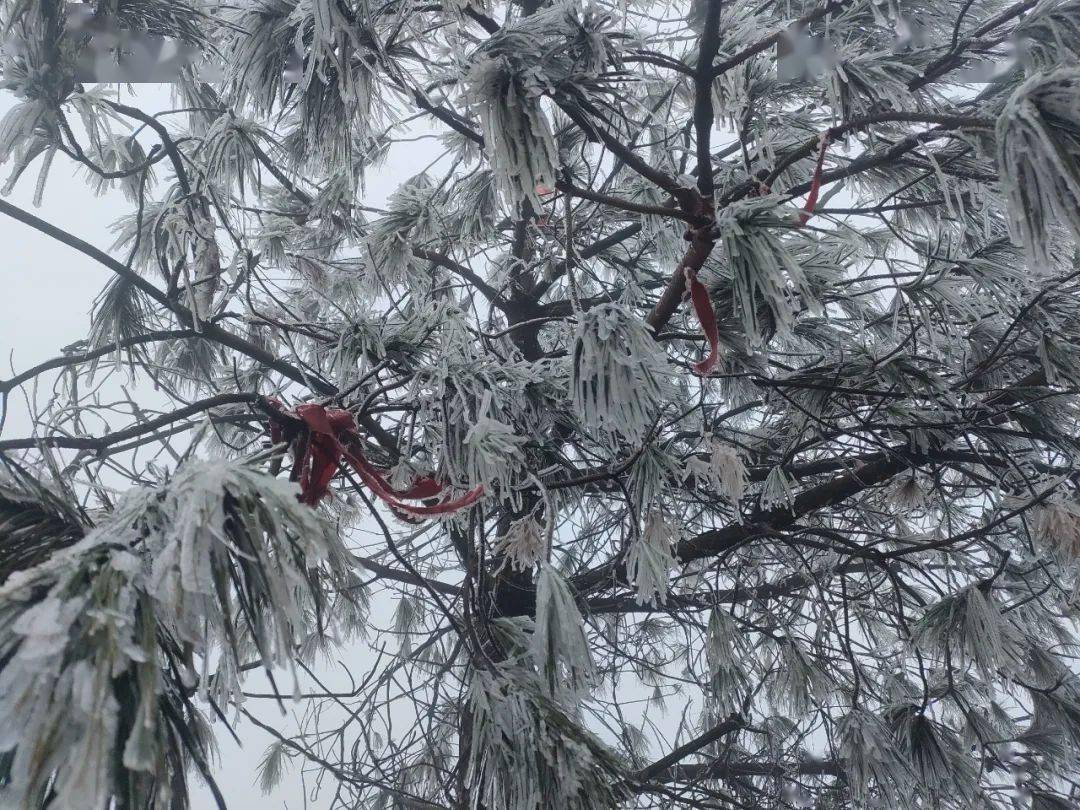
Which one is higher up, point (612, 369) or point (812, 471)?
point (812, 471)

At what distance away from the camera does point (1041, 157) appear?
51 cm

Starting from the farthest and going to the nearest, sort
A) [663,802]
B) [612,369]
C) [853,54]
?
[663,802]
[853,54]
[612,369]

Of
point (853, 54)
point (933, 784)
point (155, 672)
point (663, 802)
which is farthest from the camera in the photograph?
point (663, 802)

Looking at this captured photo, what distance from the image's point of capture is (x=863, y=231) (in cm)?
149

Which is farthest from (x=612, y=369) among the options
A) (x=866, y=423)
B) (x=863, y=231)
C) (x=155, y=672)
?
(x=863, y=231)

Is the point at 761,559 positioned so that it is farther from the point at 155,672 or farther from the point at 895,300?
the point at 155,672

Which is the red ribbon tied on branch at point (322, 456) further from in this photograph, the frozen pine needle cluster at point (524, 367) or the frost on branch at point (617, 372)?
the frost on branch at point (617, 372)

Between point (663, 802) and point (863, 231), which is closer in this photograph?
point (663, 802)

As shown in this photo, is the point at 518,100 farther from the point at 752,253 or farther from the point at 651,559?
the point at 651,559

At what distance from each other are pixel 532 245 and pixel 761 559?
2.86ft

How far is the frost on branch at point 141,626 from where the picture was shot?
1.14 feet

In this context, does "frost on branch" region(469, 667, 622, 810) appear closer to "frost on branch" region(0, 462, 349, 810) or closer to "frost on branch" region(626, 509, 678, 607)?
"frost on branch" region(626, 509, 678, 607)

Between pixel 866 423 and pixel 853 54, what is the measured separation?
534 millimetres

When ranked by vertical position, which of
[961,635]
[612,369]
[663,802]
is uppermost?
[612,369]
